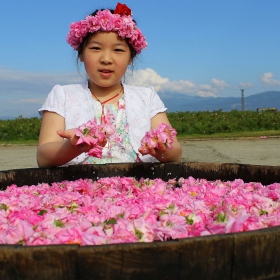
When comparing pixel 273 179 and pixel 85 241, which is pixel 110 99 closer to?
pixel 273 179

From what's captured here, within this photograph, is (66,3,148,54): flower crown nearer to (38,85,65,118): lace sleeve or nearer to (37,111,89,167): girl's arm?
(38,85,65,118): lace sleeve

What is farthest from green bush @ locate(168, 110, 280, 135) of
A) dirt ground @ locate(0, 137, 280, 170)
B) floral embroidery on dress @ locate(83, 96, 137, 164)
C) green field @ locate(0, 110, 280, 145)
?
floral embroidery on dress @ locate(83, 96, 137, 164)

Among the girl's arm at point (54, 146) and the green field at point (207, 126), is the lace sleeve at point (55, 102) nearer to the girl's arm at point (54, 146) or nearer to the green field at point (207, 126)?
the girl's arm at point (54, 146)

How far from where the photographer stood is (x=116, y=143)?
10.8 ft

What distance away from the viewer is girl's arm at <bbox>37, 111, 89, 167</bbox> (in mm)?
2510

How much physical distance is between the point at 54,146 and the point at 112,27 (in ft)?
3.12

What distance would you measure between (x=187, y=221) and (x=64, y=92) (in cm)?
196

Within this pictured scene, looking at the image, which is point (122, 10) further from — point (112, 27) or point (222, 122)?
point (222, 122)

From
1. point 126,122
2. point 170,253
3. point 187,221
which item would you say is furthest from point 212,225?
point 126,122

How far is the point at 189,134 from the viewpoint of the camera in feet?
44.3

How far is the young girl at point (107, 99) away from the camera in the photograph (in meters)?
3.02

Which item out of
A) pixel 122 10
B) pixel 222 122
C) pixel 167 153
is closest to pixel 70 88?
pixel 122 10

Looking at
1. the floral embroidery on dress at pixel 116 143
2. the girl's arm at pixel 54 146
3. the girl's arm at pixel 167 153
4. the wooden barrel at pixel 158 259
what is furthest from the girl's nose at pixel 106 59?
the wooden barrel at pixel 158 259

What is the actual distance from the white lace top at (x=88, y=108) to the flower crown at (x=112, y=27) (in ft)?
1.11
